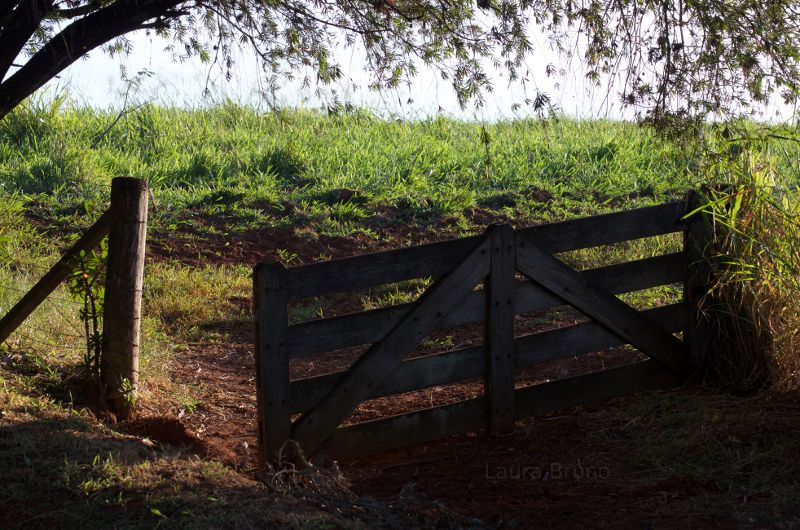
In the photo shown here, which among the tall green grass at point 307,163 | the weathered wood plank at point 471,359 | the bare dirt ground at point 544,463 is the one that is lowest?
the bare dirt ground at point 544,463

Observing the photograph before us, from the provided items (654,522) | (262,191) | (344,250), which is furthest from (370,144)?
(654,522)

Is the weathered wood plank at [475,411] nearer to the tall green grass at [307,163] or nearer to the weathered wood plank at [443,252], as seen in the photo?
the weathered wood plank at [443,252]

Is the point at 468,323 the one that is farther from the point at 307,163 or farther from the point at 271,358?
the point at 307,163

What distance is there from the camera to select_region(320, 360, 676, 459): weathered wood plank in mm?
5770

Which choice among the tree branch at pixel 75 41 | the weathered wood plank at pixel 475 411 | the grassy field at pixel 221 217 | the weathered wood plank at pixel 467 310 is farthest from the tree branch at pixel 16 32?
the weathered wood plank at pixel 475 411

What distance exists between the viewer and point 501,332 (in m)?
6.18

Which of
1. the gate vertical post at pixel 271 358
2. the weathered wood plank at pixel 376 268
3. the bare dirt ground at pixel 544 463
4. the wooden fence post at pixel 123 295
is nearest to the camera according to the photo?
the bare dirt ground at pixel 544 463

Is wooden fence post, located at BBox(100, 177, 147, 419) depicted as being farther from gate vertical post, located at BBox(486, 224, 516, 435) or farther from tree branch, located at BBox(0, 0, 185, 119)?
gate vertical post, located at BBox(486, 224, 516, 435)

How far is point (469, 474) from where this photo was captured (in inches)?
221

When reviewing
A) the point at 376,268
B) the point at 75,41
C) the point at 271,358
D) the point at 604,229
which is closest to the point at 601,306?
the point at 604,229

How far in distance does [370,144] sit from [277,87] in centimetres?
672

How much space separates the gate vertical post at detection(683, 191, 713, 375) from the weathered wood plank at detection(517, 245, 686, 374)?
4.4 inches

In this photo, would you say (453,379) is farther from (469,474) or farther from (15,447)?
(15,447)

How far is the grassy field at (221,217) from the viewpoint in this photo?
4707mm
